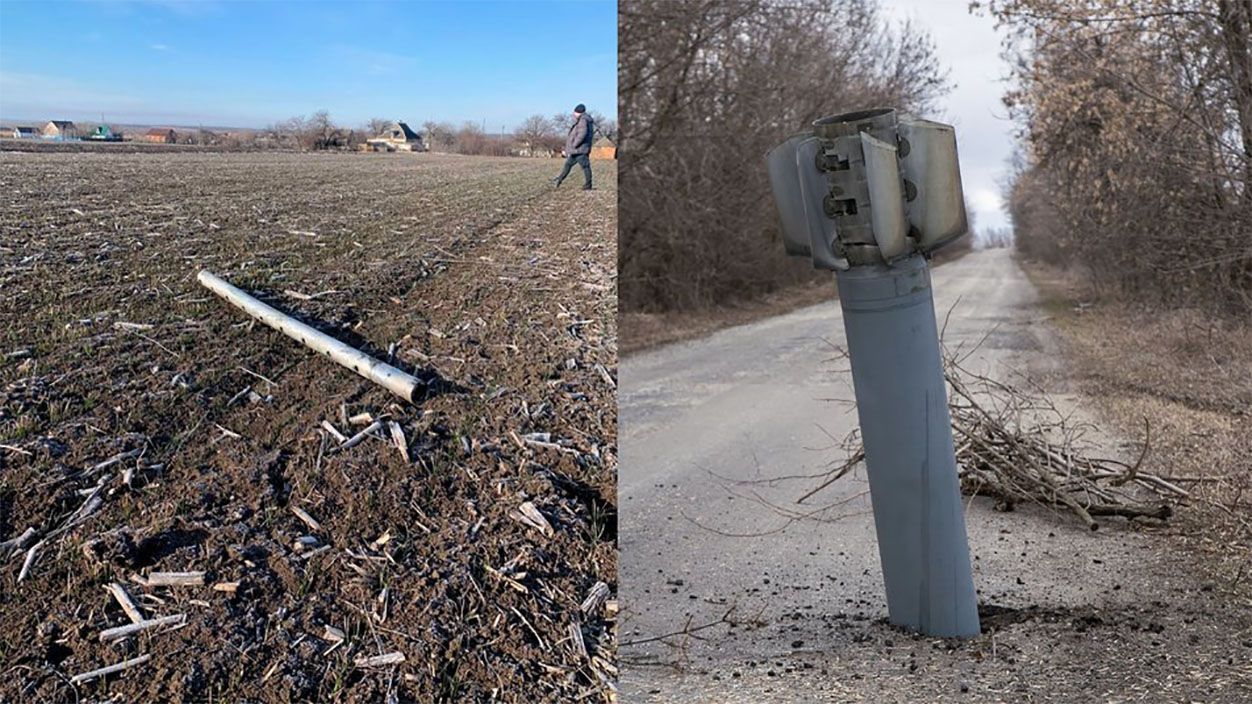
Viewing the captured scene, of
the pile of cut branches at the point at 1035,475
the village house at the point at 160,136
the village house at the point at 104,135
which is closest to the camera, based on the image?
the village house at the point at 104,135

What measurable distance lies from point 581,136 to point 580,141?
22mm

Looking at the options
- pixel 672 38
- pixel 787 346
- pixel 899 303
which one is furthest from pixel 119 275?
pixel 672 38

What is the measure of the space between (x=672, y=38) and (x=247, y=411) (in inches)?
532

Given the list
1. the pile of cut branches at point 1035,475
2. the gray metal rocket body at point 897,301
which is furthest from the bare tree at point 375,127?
the pile of cut branches at point 1035,475

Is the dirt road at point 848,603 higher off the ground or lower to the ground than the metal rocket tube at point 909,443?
lower

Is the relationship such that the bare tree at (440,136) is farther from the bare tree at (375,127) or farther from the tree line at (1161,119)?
the tree line at (1161,119)

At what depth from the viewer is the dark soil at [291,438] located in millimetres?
2217

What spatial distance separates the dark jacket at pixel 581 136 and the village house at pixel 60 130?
120 centimetres

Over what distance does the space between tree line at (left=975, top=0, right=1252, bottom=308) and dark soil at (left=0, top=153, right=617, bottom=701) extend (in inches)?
397

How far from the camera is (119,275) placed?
2631mm

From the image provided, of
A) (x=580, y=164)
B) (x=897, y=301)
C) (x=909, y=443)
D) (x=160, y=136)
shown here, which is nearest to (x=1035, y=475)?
(x=909, y=443)

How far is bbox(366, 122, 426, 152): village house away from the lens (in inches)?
122

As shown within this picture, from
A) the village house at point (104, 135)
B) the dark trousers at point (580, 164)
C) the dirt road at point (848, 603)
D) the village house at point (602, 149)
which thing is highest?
the village house at point (104, 135)

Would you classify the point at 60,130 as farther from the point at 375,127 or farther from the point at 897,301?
the point at 897,301
